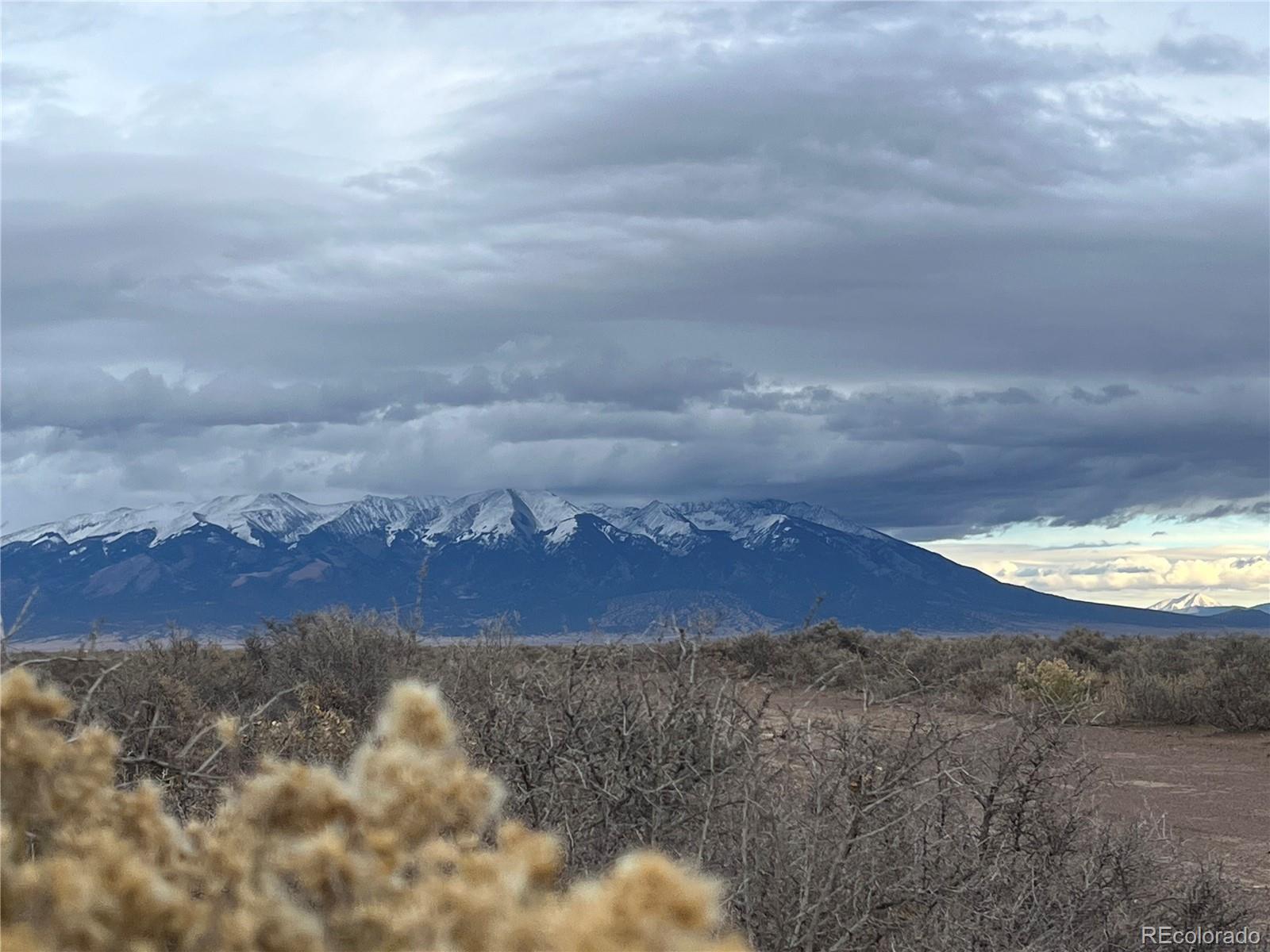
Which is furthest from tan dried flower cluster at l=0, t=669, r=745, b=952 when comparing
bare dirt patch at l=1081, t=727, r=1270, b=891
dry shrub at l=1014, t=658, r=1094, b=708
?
dry shrub at l=1014, t=658, r=1094, b=708

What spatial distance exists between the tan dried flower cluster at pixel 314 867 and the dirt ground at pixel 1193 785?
5881 mm

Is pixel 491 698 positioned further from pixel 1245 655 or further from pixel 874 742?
pixel 1245 655

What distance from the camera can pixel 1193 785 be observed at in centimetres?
1786

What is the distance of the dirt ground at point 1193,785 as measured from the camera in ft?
40.5

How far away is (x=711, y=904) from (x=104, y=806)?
3.41 feet

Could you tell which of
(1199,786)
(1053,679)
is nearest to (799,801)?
(1199,786)

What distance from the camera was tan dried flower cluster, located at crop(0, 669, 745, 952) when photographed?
123cm

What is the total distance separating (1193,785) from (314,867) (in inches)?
738

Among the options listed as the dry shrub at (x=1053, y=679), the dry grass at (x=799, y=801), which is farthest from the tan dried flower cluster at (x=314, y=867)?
the dry shrub at (x=1053, y=679)

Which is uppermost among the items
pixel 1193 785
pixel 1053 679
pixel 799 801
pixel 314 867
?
pixel 314 867

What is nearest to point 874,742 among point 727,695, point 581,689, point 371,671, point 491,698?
point 727,695

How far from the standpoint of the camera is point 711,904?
1202 millimetres

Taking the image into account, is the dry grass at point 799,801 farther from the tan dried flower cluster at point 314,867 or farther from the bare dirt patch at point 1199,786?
the bare dirt patch at point 1199,786

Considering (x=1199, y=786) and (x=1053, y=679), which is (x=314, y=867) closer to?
(x=1199, y=786)
